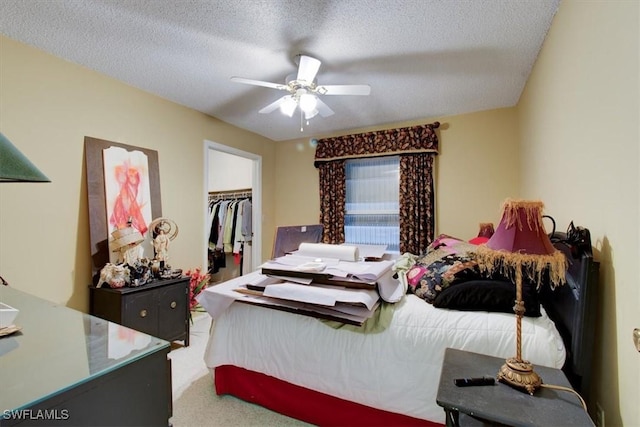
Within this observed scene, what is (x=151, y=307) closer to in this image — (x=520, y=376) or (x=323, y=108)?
(x=323, y=108)

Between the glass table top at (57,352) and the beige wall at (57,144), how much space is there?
140cm

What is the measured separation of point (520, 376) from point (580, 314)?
37cm

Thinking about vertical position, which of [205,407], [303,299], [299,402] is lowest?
[205,407]

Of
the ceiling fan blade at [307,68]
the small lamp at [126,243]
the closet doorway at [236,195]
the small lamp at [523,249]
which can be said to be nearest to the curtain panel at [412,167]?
the closet doorway at [236,195]

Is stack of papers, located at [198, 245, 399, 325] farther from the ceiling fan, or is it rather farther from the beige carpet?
the ceiling fan

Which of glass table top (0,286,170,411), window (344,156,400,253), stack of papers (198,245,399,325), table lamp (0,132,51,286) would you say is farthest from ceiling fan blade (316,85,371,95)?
glass table top (0,286,170,411)

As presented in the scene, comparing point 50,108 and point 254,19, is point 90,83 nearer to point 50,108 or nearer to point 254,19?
point 50,108

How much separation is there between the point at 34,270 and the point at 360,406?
94.4 inches

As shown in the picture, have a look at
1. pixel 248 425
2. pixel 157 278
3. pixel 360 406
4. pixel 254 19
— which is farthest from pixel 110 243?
pixel 360 406

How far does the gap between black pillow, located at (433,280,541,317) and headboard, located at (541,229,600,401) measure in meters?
0.15

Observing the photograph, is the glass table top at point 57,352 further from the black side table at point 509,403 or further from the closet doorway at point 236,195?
the closet doorway at point 236,195

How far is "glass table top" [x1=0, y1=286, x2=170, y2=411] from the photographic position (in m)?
0.62

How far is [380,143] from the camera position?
3.82m

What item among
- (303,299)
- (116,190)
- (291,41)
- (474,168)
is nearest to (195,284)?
(116,190)
